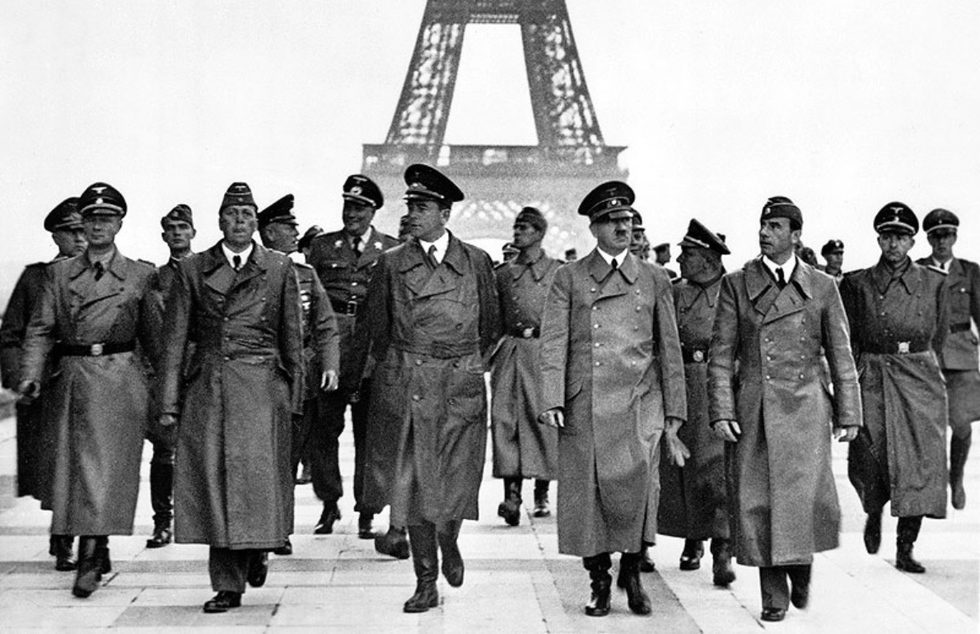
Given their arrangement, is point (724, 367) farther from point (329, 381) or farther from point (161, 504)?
point (161, 504)

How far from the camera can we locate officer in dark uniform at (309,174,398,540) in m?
7.41

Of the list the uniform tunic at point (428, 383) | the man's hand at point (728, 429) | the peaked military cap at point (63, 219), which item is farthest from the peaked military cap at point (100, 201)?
the man's hand at point (728, 429)

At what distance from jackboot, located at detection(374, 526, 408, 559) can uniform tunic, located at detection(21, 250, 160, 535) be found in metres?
1.30

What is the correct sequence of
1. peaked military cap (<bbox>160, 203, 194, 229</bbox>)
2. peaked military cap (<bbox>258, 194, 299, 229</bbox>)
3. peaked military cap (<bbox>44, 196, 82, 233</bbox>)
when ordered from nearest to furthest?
peaked military cap (<bbox>44, 196, 82, 233</bbox>) < peaked military cap (<bbox>258, 194, 299, 229</bbox>) < peaked military cap (<bbox>160, 203, 194, 229</bbox>)

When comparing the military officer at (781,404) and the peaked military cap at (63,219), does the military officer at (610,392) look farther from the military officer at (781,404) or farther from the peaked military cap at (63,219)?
the peaked military cap at (63,219)

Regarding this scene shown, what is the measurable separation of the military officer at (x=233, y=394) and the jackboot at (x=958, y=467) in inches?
168

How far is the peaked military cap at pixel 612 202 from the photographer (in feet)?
18.3

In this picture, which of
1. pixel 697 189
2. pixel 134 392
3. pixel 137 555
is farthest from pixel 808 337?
pixel 697 189

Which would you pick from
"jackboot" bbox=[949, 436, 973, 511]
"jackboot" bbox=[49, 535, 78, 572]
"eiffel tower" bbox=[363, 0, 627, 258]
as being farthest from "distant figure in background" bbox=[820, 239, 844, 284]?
"eiffel tower" bbox=[363, 0, 627, 258]

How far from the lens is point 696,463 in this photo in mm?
6477

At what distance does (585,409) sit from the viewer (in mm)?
5535

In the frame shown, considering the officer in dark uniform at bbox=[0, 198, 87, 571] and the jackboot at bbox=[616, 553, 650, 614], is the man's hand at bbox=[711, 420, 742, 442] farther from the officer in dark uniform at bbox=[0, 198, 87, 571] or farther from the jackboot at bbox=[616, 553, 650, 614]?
the officer in dark uniform at bbox=[0, 198, 87, 571]

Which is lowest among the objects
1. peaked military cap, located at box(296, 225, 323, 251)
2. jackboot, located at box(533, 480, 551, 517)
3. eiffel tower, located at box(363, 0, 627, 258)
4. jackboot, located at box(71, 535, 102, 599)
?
jackboot, located at box(533, 480, 551, 517)

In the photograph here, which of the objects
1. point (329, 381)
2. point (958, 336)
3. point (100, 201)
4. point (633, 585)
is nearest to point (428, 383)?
point (329, 381)
